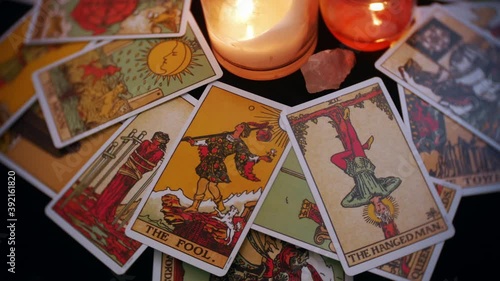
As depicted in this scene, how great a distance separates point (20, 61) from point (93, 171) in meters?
0.25

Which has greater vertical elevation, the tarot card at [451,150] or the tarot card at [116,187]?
the tarot card at [451,150]

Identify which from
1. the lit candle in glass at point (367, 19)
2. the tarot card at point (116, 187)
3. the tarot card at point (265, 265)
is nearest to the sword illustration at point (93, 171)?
the tarot card at point (116, 187)

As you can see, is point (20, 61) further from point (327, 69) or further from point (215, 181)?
point (327, 69)

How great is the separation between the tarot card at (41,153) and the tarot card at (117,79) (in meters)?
0.01

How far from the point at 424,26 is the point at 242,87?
319 mm

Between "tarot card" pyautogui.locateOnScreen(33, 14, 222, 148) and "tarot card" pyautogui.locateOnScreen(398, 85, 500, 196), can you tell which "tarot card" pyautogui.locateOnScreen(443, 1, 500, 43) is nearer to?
"tarot card" pyautogui.locateOnScreen(398, 85, 500, 196)

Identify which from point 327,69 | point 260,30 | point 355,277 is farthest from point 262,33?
point 355,277

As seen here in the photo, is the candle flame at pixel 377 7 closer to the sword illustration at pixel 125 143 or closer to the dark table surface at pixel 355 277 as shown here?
the dark table surface at pixel 355 277

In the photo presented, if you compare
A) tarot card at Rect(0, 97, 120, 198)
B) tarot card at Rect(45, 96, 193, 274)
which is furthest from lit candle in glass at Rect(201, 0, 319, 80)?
tarot card at Rect(0, 97, 120, 198)

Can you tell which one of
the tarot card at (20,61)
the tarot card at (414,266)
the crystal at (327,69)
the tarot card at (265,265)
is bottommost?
the tarot card at (265,265)

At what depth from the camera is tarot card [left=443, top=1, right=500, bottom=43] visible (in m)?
0.73

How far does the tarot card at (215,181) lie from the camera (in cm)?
66

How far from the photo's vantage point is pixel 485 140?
69 centimetres

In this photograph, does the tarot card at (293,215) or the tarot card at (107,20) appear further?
the tarot card at (107,20)
